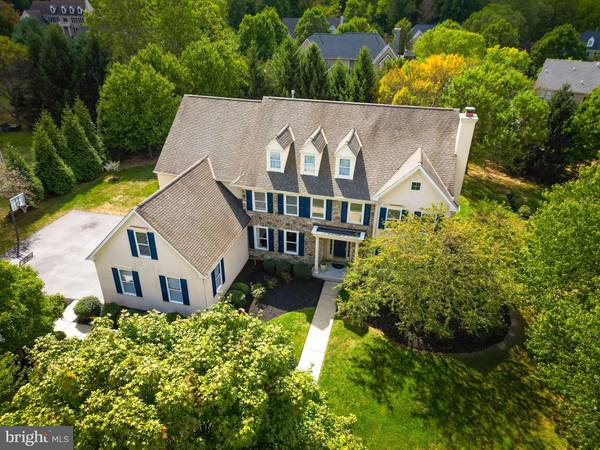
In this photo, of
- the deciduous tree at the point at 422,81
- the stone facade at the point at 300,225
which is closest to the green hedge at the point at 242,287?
the stone facade at the point at 300,225

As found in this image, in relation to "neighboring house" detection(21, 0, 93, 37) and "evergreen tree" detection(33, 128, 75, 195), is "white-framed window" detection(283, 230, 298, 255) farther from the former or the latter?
"neighboring house" detection(21, 0, 93, 37)

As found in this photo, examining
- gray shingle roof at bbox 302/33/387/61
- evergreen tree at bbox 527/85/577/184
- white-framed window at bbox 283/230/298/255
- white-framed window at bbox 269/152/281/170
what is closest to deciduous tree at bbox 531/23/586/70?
gray shingle roof at bbox 302/33/387/61

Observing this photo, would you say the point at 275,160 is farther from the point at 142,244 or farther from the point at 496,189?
the point at 496,189

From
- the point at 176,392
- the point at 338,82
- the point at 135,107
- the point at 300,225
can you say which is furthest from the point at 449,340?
the point at 135,107

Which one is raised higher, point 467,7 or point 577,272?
point 467,7

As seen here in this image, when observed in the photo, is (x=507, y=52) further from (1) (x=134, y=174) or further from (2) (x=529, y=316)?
(1) (x=134, y=174)

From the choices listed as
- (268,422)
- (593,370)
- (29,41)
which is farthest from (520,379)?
(29,41)
